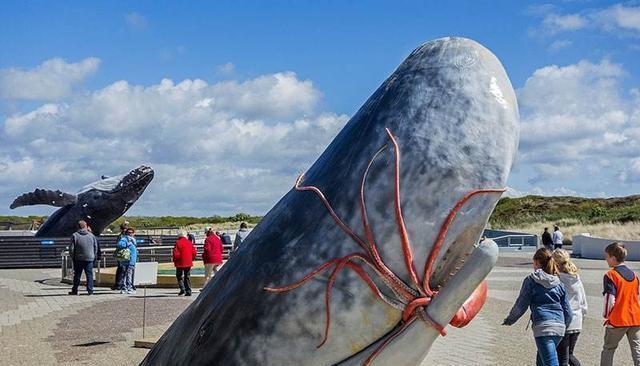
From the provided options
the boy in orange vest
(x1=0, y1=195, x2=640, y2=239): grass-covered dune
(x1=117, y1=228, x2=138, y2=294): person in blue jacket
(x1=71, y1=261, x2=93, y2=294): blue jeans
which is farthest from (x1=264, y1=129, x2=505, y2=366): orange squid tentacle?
(x1=0, y1=195, x2=640, y2=239): grass-covered dune

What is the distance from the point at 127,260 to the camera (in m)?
18.9

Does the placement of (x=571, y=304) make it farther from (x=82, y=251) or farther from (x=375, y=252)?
(x=82, y=251)

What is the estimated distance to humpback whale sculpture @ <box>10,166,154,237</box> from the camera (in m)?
28.6

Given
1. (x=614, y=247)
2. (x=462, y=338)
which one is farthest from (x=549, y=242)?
(x=614, y=247)

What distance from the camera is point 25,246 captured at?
2839 centimetres

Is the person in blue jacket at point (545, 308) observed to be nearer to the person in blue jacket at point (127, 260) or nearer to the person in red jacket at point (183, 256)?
the person in red jacket at point (183, 256)

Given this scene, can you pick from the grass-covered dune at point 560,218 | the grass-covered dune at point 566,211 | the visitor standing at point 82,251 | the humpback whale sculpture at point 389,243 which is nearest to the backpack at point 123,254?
the visitor standing at point 82,251

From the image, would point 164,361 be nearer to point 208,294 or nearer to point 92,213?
point 208,294

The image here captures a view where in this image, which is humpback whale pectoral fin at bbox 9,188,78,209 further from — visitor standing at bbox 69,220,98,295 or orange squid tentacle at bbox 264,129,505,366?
orange squid tentacle at bbox 264,129,505,366

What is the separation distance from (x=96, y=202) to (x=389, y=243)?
1098 inches

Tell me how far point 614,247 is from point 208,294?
675 cm

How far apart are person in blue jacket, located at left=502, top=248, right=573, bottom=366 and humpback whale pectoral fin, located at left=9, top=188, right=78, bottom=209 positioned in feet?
80.3

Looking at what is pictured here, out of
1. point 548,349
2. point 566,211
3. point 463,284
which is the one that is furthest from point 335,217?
point 566,211

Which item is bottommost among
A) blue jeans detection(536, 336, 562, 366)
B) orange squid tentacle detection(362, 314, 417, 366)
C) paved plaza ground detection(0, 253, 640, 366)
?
paved plaza ground detection(0, 253, 640, 366)
